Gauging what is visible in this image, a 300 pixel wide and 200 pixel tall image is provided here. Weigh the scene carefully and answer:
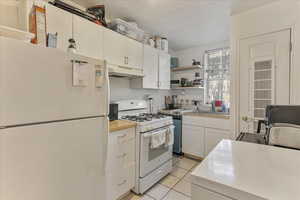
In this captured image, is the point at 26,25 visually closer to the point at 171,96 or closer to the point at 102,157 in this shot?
the point at 102,157

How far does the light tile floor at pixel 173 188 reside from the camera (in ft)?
6.11

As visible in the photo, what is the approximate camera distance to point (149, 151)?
202 centimetres

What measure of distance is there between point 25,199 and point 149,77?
7.31 ft

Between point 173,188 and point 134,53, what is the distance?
7.04ft

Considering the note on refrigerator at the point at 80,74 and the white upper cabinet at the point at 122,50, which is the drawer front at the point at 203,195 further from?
the white upper cabinet at the point at 122,50

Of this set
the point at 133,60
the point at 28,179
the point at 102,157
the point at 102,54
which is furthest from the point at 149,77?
the point at 28,179

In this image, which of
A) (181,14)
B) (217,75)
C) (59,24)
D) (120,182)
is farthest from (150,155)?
(217,75)

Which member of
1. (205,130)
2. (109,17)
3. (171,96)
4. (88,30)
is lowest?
(205,130)

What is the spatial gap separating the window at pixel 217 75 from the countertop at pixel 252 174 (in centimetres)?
260

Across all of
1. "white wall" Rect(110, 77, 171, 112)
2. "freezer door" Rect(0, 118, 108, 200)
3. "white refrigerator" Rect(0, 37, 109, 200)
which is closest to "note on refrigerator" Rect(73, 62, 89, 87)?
"white refrigerator" Rect(0, 37, 109, 200)

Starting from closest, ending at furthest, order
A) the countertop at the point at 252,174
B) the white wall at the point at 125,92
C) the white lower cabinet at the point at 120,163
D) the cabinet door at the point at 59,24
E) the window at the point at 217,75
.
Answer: the countertop at the point at 252,174 < the cabinet door at the point at 59,24 < the white lower cabinet at the point at 120,163 < the white wall at the point at 125,92 < the window at the point at 217,75

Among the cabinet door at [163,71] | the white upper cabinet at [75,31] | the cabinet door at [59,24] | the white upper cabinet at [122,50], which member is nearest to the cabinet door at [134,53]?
the white upper cabinet at [122,50]

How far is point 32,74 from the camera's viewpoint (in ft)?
2.72

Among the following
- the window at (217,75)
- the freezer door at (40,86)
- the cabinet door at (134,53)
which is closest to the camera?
the freezer door at (40,86)
